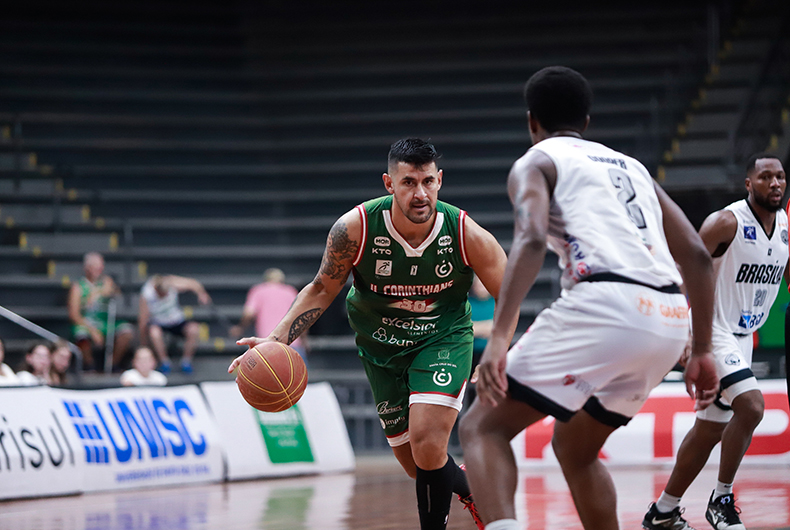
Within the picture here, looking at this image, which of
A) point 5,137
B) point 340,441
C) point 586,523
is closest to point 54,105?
point 5,137

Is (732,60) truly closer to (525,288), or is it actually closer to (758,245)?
(758,245)

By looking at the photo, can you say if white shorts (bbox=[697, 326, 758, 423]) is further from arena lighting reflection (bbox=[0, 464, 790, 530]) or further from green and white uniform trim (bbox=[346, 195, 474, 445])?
green and white uniform trim (bbox=[346, 195, 474, 445])

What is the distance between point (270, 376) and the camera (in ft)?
14.9

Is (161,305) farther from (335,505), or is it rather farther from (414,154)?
(414,154)

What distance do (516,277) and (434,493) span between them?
187 centimetres

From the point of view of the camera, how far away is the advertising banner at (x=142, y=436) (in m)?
8.80

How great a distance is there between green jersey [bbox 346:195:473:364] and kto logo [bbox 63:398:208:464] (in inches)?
189

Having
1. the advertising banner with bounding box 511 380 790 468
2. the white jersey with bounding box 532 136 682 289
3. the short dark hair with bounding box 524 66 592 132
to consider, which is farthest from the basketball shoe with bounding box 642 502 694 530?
the advertising banner with bounding box 511 380 790 468

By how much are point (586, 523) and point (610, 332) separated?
865 millimetres

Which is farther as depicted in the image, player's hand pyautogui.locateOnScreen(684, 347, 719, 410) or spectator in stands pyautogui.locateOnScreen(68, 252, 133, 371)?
spectator in stands pyautogui.locateOnScreen(68, 252, 133, 371)

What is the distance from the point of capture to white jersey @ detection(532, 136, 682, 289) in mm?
3191

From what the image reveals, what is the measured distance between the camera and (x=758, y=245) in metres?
5.49

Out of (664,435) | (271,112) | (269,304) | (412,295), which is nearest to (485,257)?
(412,295)

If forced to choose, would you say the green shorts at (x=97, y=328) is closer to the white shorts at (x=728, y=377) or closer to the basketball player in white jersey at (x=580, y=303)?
the white shorts at (x=728, y=377)
